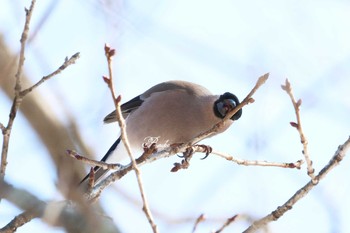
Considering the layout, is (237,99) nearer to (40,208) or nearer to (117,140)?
(117,140)

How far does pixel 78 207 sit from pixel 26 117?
3.71ft

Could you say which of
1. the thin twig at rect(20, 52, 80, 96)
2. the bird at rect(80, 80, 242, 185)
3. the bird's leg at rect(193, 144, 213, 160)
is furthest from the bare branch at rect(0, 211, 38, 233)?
the bird at rect(80, 80, 242, 185)

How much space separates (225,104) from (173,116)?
0.43 meters

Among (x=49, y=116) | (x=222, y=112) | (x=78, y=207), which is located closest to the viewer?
(x=78, y=207)

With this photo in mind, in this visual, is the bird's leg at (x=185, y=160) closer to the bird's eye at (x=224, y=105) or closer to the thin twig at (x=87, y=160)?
the thin twig at (x=87, y=160)

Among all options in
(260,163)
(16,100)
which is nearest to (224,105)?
(260,163)

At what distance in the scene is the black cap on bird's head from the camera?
4254mm

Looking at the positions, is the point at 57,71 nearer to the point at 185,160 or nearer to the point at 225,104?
the point at 185,160

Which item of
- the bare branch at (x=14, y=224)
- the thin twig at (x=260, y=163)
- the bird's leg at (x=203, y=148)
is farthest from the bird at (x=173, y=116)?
the bare branch at (x=14, y=224)

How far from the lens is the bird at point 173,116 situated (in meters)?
4.34

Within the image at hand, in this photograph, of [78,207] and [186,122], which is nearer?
[78,207]

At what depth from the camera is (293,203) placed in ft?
9.00

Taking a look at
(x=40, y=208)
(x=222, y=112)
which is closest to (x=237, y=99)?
(x=222, y=112)

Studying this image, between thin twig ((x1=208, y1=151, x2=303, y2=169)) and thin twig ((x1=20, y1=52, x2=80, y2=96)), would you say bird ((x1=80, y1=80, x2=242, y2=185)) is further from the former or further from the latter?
thin twig ((x1=20, y1=52, x2=80, y2=96))
